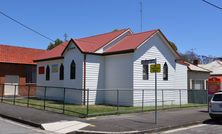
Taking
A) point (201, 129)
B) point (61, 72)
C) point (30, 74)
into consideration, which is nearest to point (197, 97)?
point (61, 72)

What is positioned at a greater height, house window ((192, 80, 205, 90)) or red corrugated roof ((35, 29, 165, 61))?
red corrugated roof ((35, 29, 165, 61))

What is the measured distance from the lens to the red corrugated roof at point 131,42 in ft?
84.1

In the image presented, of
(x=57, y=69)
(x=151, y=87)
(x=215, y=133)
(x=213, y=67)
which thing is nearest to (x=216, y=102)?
(x=215, y=133)

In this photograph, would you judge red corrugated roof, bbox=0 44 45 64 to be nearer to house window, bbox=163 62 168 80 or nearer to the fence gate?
house window, bbox=163 62 168 80

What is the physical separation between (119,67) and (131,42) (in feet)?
7.77

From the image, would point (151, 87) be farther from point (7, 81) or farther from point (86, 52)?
point (7, 81)

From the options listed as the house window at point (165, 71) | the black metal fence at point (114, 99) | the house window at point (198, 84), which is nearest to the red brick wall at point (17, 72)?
the black metal fence at point (114, 99)

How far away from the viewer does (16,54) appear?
39844mm

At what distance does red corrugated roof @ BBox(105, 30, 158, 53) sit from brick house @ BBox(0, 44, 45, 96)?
1379cm

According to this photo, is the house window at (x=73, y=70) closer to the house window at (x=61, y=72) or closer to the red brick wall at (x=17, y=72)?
the house window at (x=61, y=72)

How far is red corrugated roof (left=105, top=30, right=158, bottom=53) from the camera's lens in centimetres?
2562

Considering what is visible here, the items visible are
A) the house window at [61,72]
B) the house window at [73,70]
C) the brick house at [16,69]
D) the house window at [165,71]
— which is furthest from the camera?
the brick house at [16,69]

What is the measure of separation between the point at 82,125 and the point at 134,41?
42.7ft

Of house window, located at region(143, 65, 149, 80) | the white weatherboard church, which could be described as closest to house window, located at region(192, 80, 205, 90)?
the white weatherboard church
